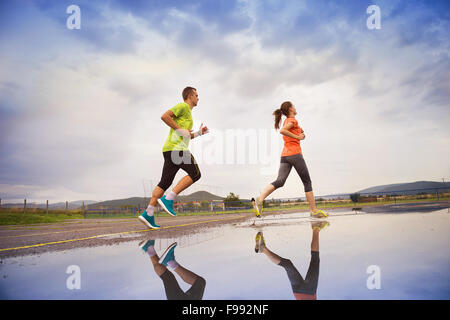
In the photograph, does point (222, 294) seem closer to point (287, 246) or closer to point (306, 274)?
point (306, 274)

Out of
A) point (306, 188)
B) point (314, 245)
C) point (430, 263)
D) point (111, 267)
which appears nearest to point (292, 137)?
point (306, 188)

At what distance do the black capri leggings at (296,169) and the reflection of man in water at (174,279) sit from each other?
12.6 ft

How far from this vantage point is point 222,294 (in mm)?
1479

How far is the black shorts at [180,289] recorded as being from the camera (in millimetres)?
1462

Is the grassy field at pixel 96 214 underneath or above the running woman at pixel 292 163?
underneath

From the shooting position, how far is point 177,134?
4.97 m

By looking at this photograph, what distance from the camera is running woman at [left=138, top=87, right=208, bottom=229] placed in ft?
16.2

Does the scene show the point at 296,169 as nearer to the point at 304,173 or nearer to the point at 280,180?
the point at 304,173

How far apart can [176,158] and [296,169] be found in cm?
277

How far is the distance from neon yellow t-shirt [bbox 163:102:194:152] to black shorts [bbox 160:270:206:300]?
335cm

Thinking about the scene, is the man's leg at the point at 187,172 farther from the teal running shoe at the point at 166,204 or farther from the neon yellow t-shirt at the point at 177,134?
the neon yellow t-shirt at the point at 177,134

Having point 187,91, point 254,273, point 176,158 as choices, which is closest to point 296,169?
point 176,158

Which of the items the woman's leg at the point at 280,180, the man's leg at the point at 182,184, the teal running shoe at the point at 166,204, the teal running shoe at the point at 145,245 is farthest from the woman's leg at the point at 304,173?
the teal running shoe at the point at 145,245
